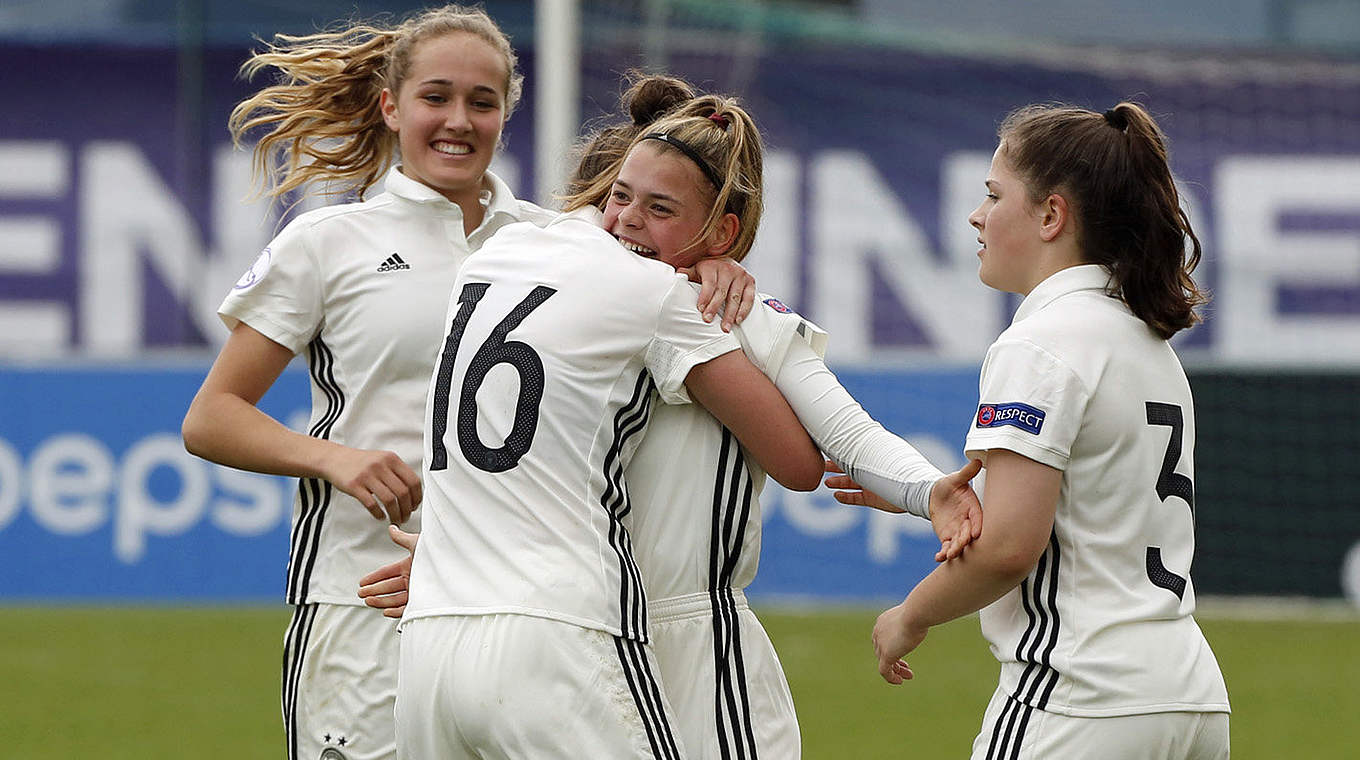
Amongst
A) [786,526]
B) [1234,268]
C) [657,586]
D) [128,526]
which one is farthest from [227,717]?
[1234,268]

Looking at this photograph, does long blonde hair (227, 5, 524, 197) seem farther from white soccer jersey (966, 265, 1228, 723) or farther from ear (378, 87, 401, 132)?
white soccer jersey (966, 265, 1228, 723)

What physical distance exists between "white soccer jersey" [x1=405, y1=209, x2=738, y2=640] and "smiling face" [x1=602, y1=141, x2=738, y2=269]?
3.6 inches

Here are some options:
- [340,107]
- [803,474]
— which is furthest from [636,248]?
[340,107]

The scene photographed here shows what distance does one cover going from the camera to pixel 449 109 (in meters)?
3.73

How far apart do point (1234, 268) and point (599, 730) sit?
1268cm

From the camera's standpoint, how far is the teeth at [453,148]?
3.75m

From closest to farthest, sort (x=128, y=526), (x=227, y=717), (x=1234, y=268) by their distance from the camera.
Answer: (x=227, y=717), (x=128, y=526), (x=1234, y=268)

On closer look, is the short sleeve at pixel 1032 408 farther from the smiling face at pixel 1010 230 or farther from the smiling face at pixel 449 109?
the smiling face at pixel 449 109

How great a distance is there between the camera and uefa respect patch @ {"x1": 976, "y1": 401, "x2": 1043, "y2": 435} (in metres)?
2.74

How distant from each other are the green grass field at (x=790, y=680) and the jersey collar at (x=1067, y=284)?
425cm

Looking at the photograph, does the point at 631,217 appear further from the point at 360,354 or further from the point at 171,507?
the point at 171,507

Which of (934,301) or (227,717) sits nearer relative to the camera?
(227,717)

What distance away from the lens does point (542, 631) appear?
8.86ft

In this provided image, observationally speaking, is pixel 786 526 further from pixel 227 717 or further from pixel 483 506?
pixel 483 506
